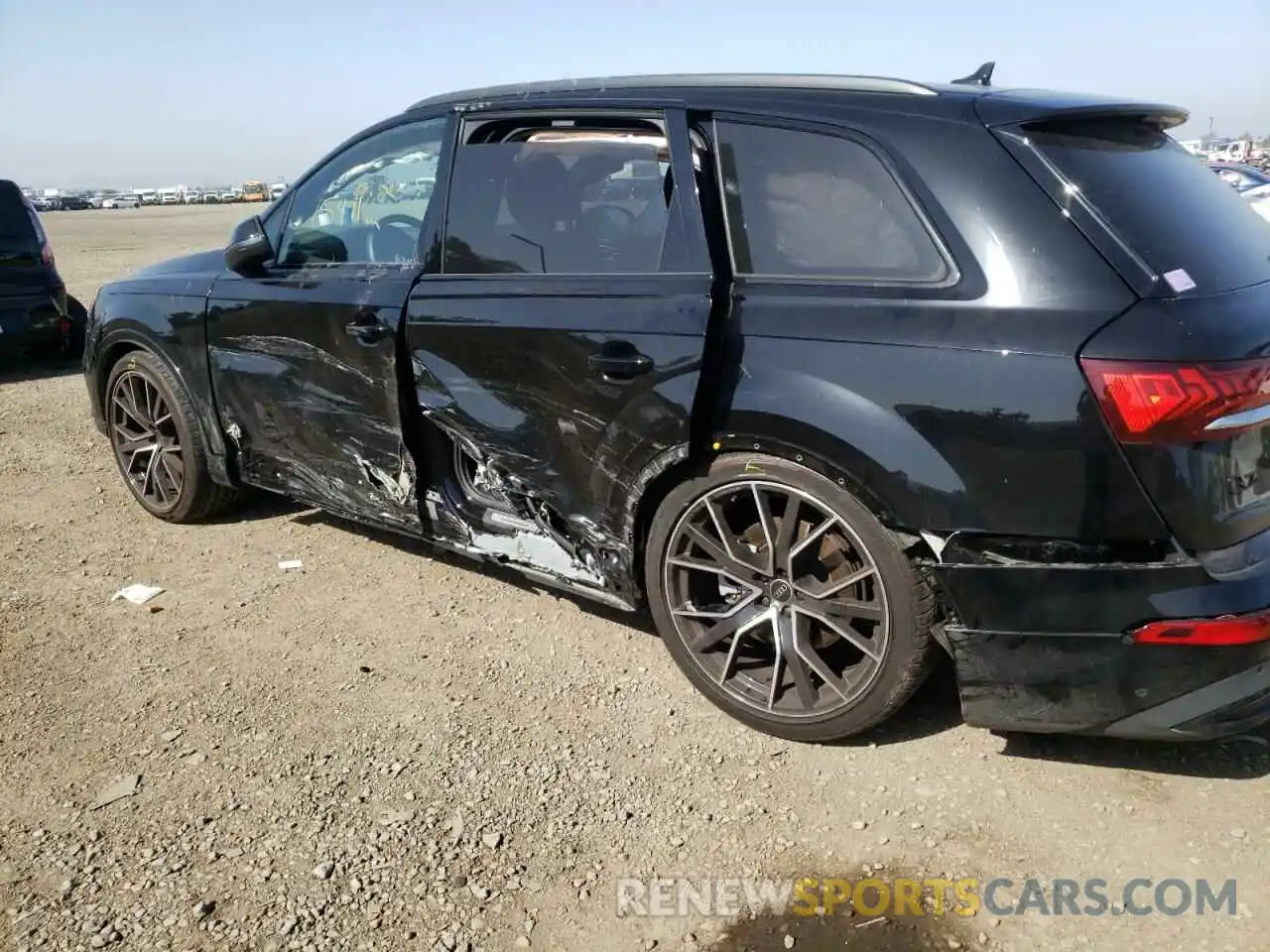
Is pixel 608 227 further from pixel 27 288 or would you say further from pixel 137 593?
pixel 27 288

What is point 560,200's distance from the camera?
3451mm

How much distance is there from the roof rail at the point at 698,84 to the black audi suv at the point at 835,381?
21mm

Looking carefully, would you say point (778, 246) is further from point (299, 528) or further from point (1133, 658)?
point (299, 528)

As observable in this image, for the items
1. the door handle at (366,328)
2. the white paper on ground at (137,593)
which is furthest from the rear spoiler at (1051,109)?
the white paper on ground at (137,593)

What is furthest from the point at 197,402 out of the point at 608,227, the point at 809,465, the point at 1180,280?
the point at 1180,280

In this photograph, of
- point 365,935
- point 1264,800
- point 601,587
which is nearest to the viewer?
point 365,935

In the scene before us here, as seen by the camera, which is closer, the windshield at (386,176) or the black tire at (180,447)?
the windshield at (386,176)

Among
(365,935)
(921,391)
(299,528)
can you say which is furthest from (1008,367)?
(299,528)

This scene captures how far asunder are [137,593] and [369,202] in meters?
1.93

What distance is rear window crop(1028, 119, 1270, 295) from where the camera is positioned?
252 centimetres

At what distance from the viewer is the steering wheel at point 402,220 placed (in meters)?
3.82

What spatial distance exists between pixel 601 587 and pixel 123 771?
1580 mm

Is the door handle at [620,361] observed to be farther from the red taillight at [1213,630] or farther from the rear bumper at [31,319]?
the rear bumper at [31,319]

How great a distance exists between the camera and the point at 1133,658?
252 centimetres
